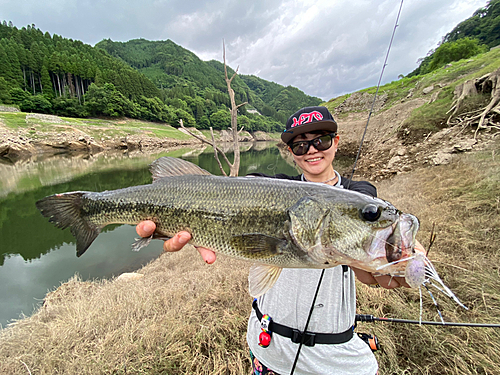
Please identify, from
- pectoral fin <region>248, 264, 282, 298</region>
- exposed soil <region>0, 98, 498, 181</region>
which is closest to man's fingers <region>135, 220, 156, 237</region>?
pectoral fin <region>248, 264, 282, 298</region>

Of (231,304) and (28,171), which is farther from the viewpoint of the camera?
(28,171)

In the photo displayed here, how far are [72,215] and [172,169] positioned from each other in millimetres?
1348

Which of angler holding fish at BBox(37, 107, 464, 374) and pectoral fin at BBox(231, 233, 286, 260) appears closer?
angler holding fish at BBox(37, 107, 464, 374)

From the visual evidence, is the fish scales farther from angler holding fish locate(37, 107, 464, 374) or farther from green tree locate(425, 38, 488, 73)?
green tree locate(425, 38, 488, 73)

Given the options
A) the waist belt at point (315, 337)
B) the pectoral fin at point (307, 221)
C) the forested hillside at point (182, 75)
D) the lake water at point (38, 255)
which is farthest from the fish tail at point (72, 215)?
the forested hillside at point (182, 75)

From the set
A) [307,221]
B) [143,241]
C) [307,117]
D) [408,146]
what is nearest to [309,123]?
[307,117]

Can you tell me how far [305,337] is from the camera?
1.82 meters

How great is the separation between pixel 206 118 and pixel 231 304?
9591 centimetres

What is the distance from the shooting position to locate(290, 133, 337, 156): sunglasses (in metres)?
2.64

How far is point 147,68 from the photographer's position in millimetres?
162750

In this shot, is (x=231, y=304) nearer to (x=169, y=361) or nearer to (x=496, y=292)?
(x=169, y=361)

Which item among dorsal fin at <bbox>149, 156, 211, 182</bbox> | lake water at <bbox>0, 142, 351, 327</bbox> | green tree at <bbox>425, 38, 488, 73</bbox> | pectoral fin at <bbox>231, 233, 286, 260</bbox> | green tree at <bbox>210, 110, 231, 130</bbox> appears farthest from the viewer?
green tree at <bbox>210, 110, 231, 130</bbox>

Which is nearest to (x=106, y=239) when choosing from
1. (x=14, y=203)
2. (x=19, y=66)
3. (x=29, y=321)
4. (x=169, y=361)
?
(x=29, y=321)

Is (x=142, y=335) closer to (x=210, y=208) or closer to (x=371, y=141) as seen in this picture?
(x=210, y=208)
